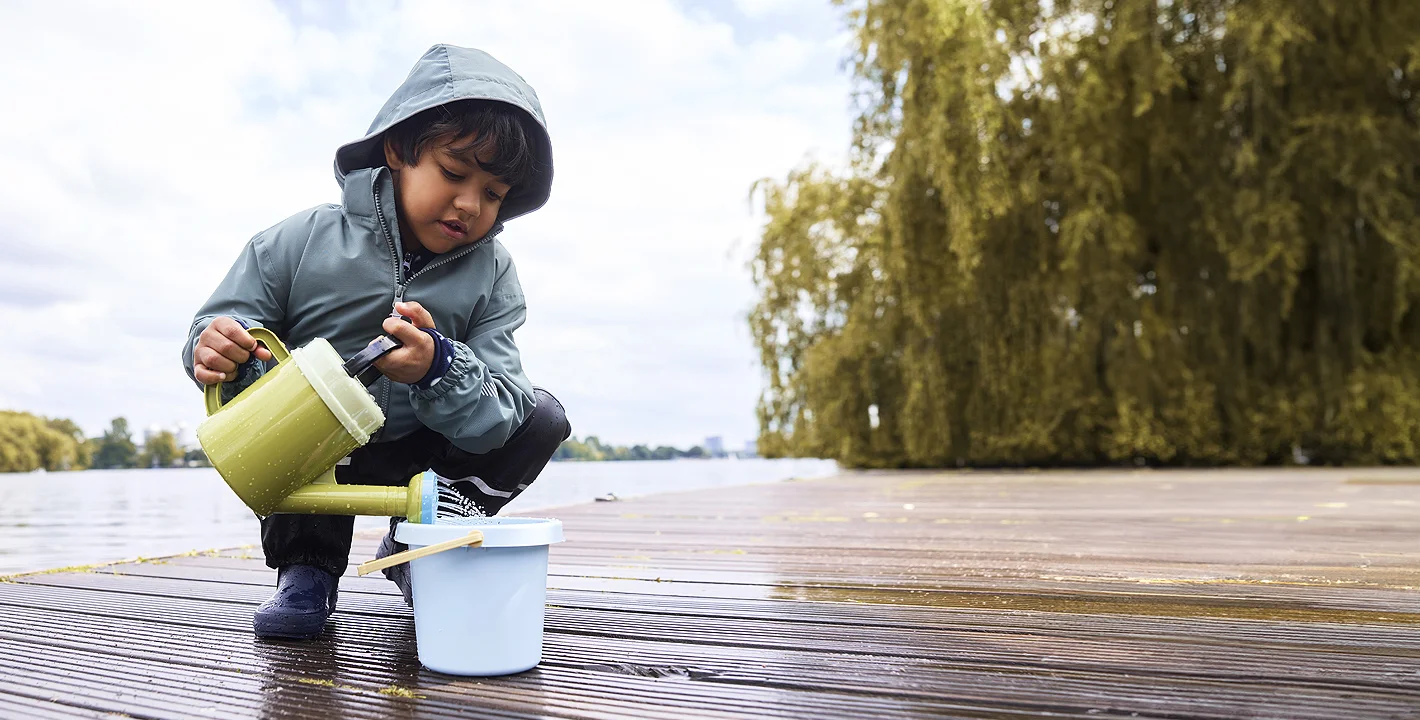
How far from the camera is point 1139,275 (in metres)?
8.79

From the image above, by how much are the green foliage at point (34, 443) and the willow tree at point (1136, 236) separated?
1517 centimetres

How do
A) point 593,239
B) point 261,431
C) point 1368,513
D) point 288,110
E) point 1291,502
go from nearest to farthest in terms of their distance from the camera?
point 261,431 → point 1368,513 → point 1291,502 → point 288,110 → point 593,239

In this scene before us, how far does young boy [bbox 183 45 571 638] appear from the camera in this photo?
1.39m

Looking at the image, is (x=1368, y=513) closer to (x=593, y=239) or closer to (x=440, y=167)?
(x=440, y=167)

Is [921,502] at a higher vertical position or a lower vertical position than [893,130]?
lower

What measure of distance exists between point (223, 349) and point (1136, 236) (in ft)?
27.3

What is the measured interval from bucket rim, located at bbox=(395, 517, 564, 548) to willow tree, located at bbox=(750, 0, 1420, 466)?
687 cm

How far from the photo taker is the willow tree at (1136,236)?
7.86m

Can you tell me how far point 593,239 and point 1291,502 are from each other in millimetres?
12746

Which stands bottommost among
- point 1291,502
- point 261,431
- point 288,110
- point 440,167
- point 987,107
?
point 1291,502

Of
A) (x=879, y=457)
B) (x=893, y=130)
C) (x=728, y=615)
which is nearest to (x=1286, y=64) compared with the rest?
(x=893, y=130)

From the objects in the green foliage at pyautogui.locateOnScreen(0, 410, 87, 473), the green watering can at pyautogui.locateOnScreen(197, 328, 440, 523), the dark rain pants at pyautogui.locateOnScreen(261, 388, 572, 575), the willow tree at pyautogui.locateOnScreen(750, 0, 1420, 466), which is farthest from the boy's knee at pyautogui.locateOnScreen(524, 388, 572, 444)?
the green foliage at pyautogui.locateOnScreen(0, 410, 87, 473)

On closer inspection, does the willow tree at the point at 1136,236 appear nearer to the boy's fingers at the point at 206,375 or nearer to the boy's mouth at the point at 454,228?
the boy's mouth at the point at 454,228

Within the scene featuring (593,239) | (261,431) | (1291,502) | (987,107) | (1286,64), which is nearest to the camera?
(261,431)
